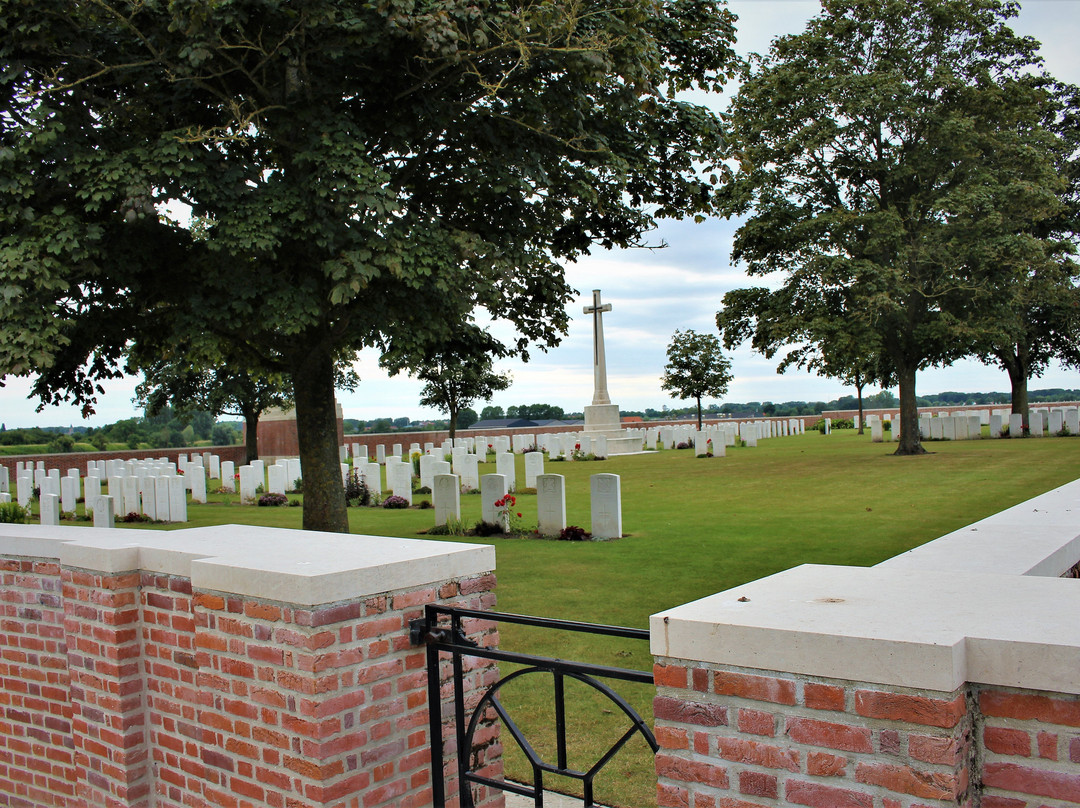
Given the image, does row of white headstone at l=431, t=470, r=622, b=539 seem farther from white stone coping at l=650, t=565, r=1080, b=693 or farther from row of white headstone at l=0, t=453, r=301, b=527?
white stone coping at l=650, t=565, r=1080, b=693

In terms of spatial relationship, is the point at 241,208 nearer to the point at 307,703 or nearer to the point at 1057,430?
the point at 307,703

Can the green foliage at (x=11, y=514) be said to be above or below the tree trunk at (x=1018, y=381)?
below

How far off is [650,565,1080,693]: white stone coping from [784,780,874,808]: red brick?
0.28m

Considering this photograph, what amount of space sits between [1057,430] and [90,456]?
37.6 m

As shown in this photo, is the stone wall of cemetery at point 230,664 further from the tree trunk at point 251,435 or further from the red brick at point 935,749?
the tree trunk at point 251,435

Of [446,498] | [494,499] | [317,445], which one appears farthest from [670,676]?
[446,498]

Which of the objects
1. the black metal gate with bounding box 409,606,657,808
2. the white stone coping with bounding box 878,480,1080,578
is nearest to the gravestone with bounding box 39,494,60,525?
the black metal gate with bounding box 409,606,657,808

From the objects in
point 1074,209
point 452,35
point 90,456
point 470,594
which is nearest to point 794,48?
point 1074,209

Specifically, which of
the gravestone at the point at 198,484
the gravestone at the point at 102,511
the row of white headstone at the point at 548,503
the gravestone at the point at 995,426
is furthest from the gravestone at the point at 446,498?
the gravestone at the point at 995,426

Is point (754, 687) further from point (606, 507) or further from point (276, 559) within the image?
point (606, 507)

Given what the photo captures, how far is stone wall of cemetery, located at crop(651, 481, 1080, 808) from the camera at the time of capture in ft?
5.98

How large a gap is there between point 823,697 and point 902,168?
23.7 meters

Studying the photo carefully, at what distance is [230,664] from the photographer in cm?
318

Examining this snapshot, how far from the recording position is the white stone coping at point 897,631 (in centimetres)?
183
